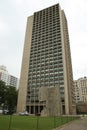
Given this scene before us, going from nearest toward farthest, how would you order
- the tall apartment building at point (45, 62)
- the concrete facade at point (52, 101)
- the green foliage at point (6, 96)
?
the concrete facade at point (52, 101)
the green foliage at point (6, 96)
the tall apartment building at point (45, 62)

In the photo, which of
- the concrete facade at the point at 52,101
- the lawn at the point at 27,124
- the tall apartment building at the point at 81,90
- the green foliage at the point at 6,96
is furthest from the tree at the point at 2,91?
the tall apartment building at the point at 81,90

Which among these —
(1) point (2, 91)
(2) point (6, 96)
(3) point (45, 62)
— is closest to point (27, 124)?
(1) point (2, 91)

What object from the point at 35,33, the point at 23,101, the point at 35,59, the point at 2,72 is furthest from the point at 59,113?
the point at 2,72

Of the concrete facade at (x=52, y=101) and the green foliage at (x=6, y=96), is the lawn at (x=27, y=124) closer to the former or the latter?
the concrete facade at (x=52, y=101)

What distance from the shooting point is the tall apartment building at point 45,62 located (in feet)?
288

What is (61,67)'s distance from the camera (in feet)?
300

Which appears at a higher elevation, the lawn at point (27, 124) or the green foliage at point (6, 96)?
the green foliage at point (6, 96)

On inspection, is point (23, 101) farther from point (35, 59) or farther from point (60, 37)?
point (60, 37)

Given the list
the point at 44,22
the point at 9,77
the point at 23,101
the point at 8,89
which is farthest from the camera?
the point at 9,77

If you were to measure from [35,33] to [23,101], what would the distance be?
54370mm

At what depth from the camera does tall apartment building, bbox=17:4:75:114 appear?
87875mm

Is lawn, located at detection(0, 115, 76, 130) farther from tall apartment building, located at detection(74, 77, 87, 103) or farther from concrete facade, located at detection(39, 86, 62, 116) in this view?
tall apartment building, located at detection(74, 77, 87, 103)

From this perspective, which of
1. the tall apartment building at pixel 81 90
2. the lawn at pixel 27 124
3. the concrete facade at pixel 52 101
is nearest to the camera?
the lawn at pixel 27 124

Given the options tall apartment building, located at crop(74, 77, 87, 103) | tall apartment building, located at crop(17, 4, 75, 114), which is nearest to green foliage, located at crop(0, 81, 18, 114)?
tall apartment building, located at crop(17, 4, 75, 114)
